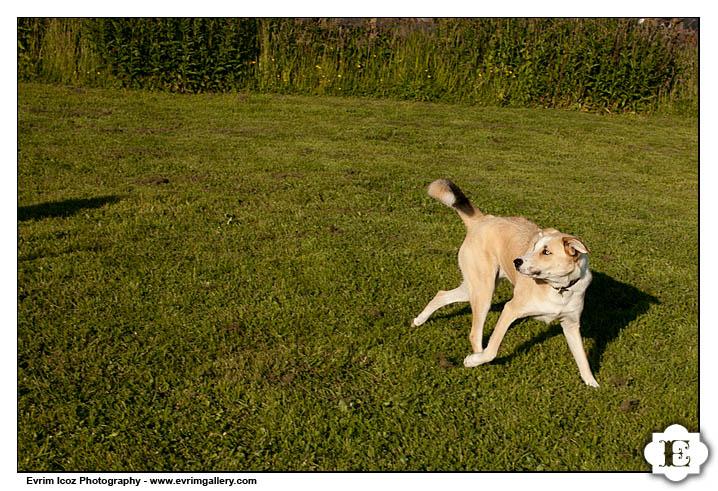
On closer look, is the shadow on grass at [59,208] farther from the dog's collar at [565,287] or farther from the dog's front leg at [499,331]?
the dog's collar at [565,287]

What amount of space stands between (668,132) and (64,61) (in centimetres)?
1446

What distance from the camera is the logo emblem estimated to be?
454cm

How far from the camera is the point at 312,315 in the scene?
621 cm

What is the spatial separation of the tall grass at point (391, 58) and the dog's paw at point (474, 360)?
1271 cm

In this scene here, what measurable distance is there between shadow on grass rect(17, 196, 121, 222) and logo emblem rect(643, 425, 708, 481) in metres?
7.05

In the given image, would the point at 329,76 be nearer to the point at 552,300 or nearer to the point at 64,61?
the point at 64,61

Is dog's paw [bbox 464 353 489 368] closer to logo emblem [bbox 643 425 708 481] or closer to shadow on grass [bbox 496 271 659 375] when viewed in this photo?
shadow on grass [bbox 496 271 659 375]

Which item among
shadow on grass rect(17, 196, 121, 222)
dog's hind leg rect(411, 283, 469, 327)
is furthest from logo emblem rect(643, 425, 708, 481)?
shadow on grass rect(17, 196, 121, 222)

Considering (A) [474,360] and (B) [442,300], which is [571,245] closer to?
(A) [474,360]

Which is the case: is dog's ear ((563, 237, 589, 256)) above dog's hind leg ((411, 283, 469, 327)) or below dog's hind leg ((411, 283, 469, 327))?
above

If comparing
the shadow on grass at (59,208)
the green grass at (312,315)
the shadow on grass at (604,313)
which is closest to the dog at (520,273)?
the green grass at (312,315)

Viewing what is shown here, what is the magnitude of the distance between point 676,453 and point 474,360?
1551 millimetres

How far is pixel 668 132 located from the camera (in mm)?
15500

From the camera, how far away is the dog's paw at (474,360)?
5302 millimetres
